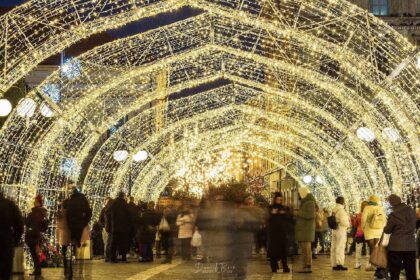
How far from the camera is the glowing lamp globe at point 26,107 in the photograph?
70.3 feet

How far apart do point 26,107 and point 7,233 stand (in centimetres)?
886

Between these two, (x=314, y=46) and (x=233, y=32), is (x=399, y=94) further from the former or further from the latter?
(x=233, y=32)

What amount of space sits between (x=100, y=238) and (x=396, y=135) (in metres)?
11.5

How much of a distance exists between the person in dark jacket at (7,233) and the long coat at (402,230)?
6020 mm

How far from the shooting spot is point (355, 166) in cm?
3819

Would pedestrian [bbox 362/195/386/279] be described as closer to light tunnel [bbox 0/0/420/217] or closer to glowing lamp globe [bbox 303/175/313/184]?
light tunnel [bbox 0/0/420/217]

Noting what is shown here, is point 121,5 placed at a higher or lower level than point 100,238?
higher

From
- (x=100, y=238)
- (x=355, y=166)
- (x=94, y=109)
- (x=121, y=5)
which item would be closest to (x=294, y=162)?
(x=355, y=166)

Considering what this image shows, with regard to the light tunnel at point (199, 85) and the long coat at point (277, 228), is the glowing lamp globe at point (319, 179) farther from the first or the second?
the long coat at point (277, 228)

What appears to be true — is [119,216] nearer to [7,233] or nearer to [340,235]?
[340,235]

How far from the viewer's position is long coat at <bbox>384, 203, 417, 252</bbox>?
15.4 m

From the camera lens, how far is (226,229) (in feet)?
42.7

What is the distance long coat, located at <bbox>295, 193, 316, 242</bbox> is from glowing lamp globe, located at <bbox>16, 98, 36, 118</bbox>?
6.48 m

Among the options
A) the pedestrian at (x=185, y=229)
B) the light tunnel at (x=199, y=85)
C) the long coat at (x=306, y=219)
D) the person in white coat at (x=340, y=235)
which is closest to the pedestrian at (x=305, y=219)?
the long coat at (x=306, y=219)
